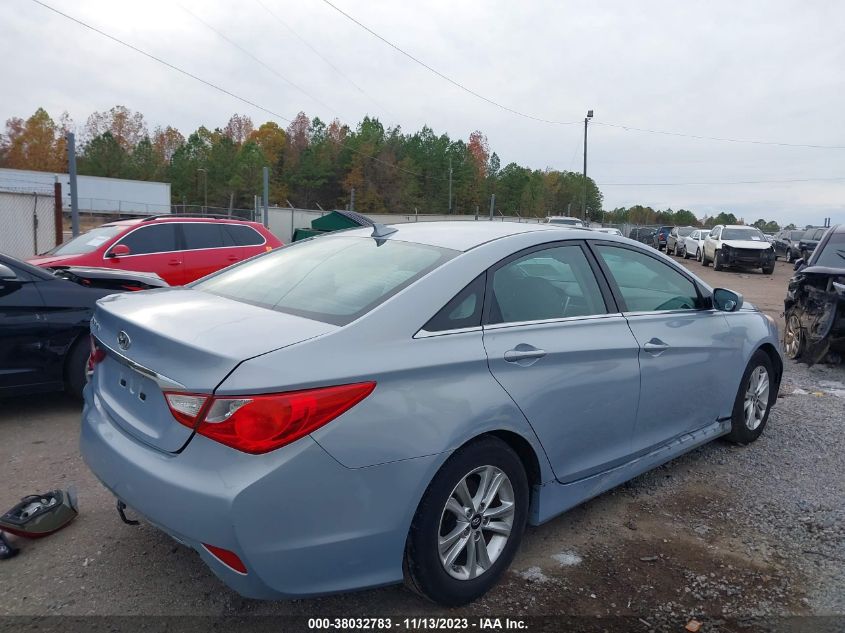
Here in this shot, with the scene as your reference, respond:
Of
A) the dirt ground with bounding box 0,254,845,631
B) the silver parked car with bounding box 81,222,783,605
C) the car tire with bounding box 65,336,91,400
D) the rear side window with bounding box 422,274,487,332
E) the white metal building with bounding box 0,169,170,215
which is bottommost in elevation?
the dirt ground with bounding box 0,254,845,631

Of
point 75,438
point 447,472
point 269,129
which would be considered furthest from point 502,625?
point 269,129

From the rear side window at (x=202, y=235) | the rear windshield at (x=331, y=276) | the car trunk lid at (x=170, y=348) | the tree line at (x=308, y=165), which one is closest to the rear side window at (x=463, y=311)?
the rear windshield at (x=331, y=276)

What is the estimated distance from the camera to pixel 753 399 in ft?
15.6

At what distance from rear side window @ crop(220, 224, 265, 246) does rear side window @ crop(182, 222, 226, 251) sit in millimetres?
113

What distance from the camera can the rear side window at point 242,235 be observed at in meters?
10.3

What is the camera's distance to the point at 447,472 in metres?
2.51

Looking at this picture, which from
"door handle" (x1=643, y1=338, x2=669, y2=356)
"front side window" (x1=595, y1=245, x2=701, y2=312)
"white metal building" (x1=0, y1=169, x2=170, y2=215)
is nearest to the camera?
"door handle" (x1=643, y1=338, x2=669, y2=356)

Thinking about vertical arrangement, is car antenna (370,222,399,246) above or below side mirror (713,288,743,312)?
above

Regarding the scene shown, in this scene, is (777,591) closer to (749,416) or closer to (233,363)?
(749,416)

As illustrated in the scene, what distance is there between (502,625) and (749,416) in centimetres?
293

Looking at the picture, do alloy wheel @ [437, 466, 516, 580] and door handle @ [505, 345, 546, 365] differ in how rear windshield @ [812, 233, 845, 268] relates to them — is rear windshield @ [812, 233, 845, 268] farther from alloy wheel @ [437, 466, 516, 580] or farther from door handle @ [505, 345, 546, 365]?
alloy wheel @ [437, 466, 516, 580]

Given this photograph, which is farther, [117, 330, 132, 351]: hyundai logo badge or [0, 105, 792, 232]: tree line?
[0, 105, 792, 232]: tree line

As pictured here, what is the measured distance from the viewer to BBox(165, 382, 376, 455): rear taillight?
2156 mm

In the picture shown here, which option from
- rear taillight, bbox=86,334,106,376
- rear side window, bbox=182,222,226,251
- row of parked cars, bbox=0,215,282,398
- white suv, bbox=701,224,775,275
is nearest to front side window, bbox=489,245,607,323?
rear taillight, bbox=86,334,106,376
